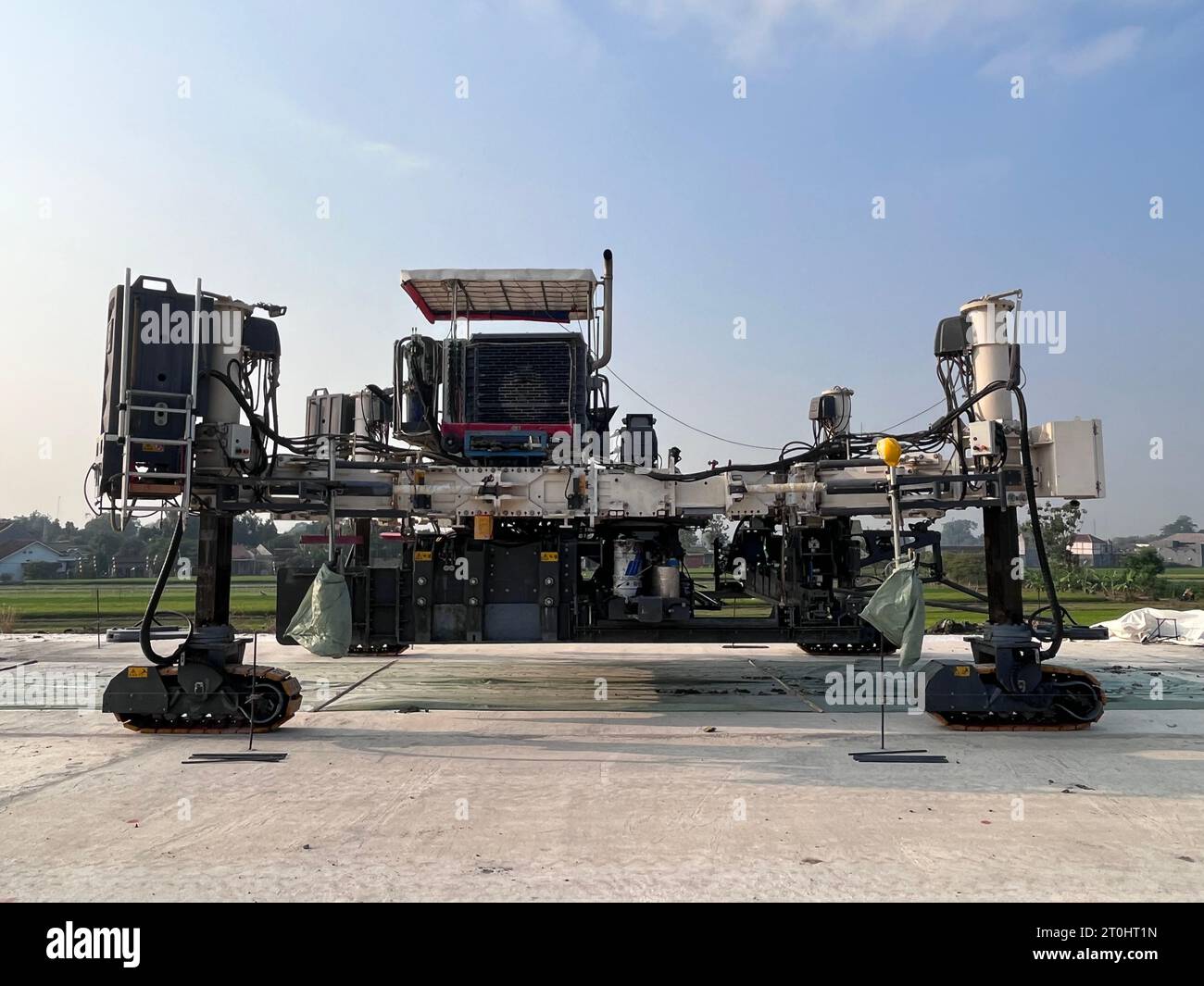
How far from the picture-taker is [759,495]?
27.5 ft

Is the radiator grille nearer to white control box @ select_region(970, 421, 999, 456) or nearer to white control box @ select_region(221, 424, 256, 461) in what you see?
white control box @ select_region(221, 424, 256, 461)

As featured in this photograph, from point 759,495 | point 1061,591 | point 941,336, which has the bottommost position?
point 1061,591

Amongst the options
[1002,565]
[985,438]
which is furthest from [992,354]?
[1002,565]

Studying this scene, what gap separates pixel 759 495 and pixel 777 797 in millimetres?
3616

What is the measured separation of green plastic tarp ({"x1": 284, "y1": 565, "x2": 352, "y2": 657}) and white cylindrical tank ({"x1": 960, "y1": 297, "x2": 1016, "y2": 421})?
629 cm

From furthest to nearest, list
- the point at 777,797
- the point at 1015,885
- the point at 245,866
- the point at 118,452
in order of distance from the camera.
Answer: the point at 118,452
the point at 777,797
the point at 245,866
the point at 1015,885

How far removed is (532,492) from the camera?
8.42m

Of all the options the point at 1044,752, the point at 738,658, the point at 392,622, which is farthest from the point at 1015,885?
the point at 738,658

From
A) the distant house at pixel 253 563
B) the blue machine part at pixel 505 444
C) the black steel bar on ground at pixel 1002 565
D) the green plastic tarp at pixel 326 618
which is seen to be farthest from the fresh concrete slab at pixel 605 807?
the distant house at pixel 253 563

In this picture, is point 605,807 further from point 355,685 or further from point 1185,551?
point 1185,551

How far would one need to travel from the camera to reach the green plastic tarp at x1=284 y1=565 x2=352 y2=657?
24.0 ft

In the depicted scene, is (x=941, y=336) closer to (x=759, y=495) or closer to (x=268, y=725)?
(x=759, y=495)

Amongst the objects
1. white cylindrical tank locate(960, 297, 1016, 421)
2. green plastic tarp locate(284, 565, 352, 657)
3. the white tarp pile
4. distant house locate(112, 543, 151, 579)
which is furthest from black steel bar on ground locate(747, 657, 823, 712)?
distant house locate(112, 543, 151, 579)
